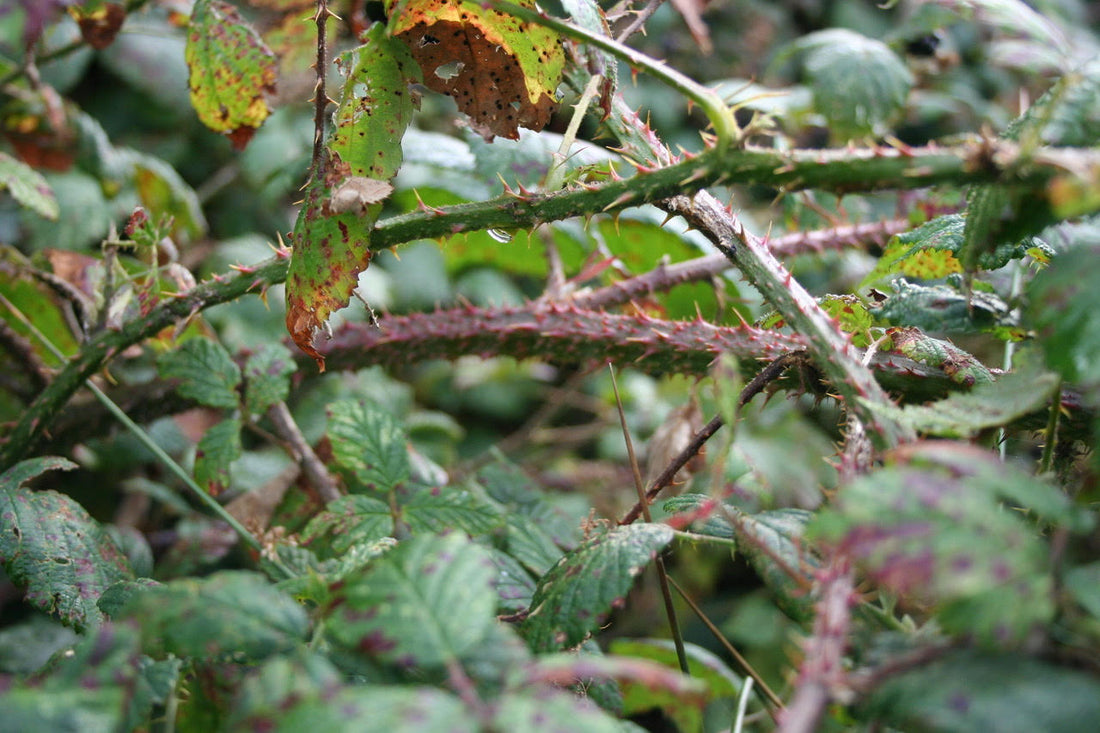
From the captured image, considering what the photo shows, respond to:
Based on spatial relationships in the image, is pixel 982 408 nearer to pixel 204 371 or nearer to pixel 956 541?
pixel 956 541

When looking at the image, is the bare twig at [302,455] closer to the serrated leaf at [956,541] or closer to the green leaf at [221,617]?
the green leaf at [221,617]

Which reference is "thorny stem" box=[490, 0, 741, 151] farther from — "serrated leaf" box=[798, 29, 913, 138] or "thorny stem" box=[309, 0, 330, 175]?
"serrated leaf" box=[798, 29, 913, 138]

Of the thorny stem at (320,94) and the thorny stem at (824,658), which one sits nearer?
the thorny stem at (824,658)

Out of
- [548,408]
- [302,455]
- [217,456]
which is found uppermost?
[217,456]

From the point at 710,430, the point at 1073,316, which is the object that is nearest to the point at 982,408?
the point at 1073,316

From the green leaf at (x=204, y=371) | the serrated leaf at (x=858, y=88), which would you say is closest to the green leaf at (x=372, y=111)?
the green leaf at (x=204, y=371)

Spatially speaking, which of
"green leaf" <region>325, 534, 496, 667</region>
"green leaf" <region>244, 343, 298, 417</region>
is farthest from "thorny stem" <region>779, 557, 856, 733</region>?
"green leaf" <region>244, 343, 298, 417</region>
